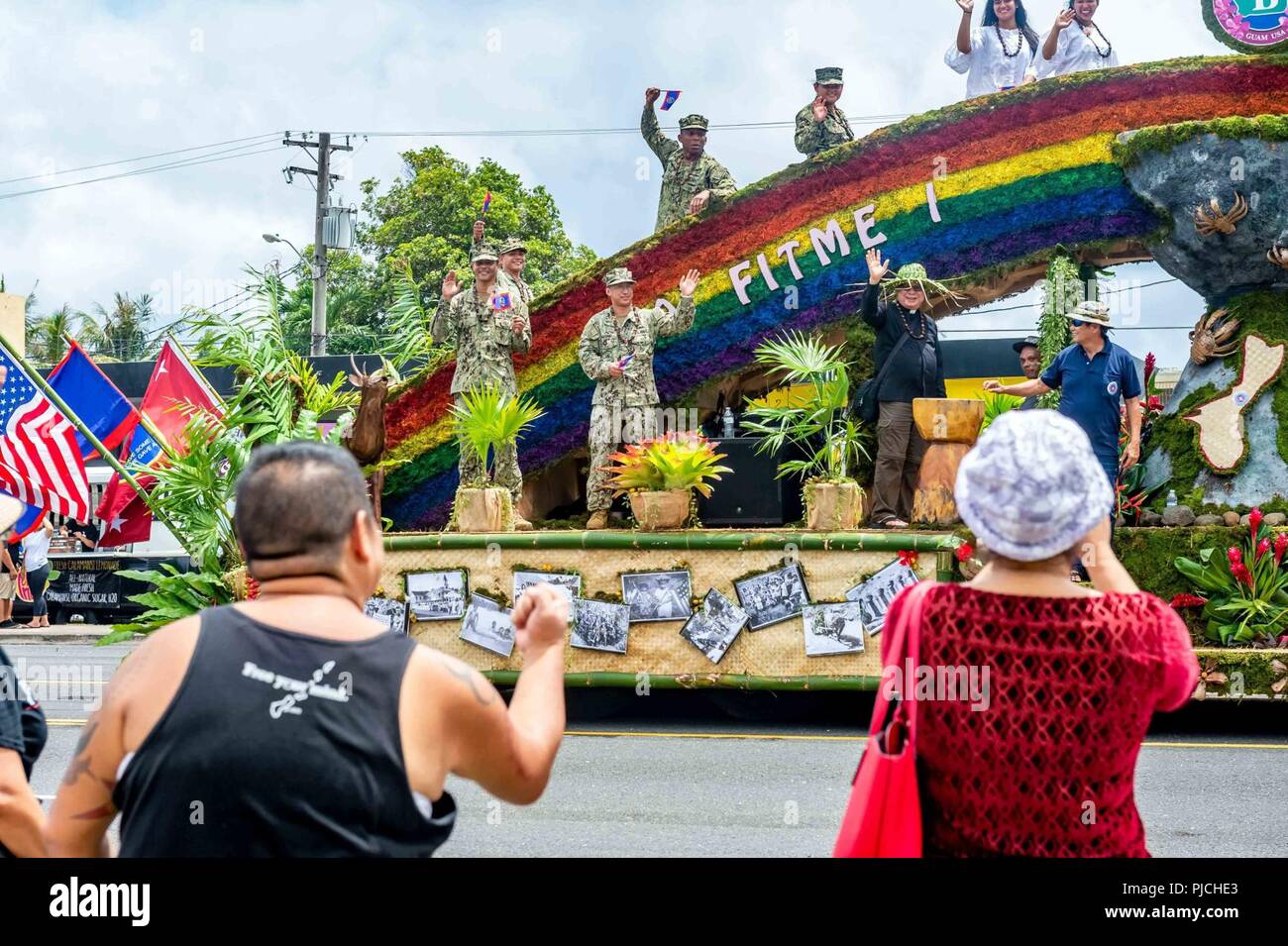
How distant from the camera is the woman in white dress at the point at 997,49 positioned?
1343 centimetres

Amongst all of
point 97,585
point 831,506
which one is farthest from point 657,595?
point 97,585

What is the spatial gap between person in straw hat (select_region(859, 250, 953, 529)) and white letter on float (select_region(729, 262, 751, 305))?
1398mm

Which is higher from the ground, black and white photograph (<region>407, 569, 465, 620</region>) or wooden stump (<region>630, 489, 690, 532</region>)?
wooden stump (<region>630, 489, 690, 532</region>)

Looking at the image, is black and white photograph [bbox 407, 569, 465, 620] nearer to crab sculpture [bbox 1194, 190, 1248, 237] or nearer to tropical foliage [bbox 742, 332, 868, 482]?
tropical foliage [bbox 742, 332, 868, 482]

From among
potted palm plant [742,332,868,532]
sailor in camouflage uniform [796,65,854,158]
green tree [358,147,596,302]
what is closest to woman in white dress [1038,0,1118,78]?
sailor in camouflage uniform [796,65,854,158]

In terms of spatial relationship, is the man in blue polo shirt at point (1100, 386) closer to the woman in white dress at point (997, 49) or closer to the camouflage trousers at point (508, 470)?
the woman in white dress at point (997, 49)

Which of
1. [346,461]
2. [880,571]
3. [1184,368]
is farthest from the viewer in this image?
[1184,368]

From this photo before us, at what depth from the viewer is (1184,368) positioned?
12.0m

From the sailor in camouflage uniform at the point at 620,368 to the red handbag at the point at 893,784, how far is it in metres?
9.40

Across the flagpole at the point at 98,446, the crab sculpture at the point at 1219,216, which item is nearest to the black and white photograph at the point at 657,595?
the flagpole at the point at 98,446

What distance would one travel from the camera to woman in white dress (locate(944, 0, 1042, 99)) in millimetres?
13430
